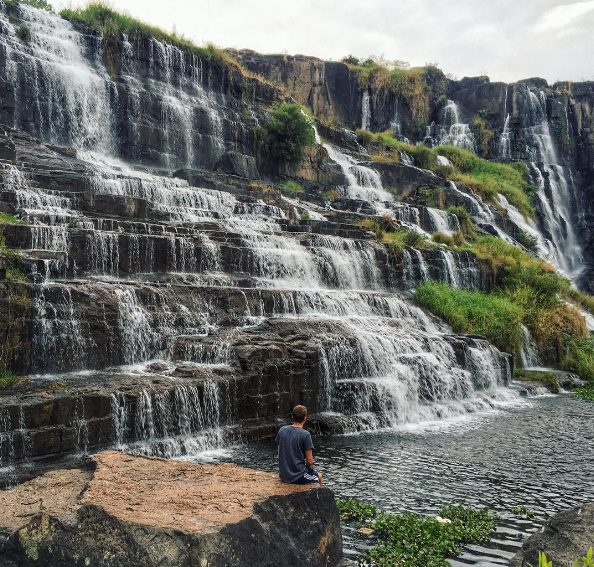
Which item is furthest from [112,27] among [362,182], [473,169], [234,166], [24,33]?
[473,169]

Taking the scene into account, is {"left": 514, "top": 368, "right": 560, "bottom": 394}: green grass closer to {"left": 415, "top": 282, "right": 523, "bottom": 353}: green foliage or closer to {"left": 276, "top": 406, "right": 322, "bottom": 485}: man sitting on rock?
{"left": 415, "top": 282, "right": 523, "bottom": 353}: green foliage

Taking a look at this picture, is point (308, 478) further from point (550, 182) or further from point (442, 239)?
point (550, 182)

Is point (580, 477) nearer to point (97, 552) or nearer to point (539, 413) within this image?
point (539, 413)

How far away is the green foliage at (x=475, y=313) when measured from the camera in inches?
789

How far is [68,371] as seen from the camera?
11.5 m

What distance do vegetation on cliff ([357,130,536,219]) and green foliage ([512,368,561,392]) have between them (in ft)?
65.3

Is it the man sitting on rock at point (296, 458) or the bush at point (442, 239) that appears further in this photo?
the bush at point (442, 239)

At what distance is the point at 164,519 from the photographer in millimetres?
4691

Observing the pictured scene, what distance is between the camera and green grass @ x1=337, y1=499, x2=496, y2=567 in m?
6.24

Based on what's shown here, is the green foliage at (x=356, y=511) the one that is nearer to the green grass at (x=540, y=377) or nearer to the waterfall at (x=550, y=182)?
the green grass at (x=540, y=377)

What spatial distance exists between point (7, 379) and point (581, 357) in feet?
61.3

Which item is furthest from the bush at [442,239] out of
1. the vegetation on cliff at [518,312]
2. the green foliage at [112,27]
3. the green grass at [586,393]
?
the green foliage at [112,27]

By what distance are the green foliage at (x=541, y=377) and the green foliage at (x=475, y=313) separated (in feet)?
3.66

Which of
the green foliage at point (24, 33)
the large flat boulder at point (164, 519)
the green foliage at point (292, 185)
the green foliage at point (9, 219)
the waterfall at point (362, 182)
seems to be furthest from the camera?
the waterfall at point (362, 182)
